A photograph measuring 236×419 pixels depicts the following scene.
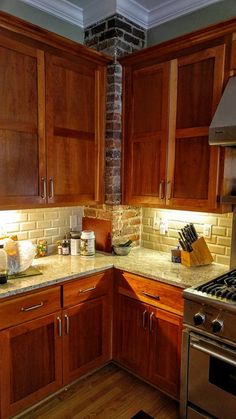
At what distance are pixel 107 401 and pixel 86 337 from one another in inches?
17.5

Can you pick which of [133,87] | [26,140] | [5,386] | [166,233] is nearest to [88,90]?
[133,87]

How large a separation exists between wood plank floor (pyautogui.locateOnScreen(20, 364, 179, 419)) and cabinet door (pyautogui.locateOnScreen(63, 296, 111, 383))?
12 centimetres

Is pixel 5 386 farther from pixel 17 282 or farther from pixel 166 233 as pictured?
pixel 166 233

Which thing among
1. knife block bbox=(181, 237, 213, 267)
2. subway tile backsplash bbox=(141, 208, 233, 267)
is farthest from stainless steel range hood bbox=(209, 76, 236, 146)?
knife block bbox=(181, 237, 213, 267)

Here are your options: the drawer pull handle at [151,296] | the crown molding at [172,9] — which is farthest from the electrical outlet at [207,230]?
the crown molding at [172,9]

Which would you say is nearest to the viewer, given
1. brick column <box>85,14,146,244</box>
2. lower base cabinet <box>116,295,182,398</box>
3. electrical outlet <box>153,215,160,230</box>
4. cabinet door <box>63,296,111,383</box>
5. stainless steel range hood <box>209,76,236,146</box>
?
stainless steel range hood <box>209,76,236,146</box>

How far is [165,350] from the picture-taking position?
202 cm


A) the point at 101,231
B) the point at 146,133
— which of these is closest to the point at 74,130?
the point at 146,133

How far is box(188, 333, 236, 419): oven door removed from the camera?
1617mm

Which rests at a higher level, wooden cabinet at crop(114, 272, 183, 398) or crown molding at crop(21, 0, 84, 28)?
crown molding at crop(21, 0, 84, 28)

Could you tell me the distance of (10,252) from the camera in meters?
2.01

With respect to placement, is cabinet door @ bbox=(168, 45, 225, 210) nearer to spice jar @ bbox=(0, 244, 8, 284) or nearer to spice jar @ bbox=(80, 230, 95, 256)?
spice jar @ bbox=(80, 230, 95, 256)

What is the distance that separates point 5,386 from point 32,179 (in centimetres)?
132

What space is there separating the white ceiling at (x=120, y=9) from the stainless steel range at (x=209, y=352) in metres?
2.17
